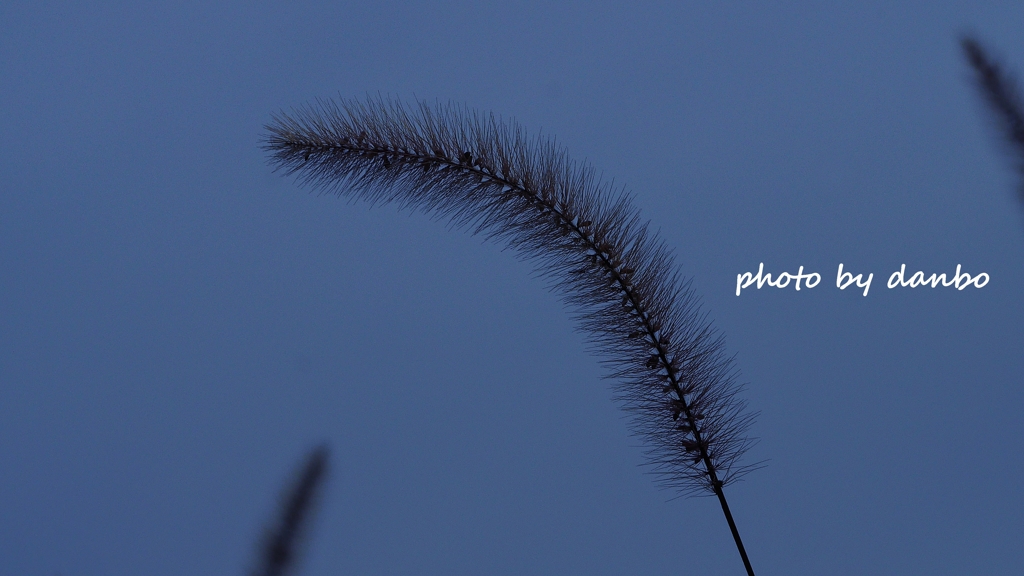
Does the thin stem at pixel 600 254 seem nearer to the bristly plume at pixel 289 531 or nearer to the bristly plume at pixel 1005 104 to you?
the bristly plume at pixel 289 531

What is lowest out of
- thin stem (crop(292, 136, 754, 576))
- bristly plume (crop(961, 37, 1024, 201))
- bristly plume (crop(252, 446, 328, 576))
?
bristly plume (crop(252, 446, 328, 576))

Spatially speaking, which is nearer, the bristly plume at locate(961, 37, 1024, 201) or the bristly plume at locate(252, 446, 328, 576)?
the bristly plume at locate(252, 446, 328, 576)

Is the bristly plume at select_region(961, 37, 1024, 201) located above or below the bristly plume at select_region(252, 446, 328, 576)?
above

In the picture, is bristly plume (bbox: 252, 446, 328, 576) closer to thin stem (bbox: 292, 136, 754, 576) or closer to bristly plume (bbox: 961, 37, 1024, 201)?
thin stem (bbox: 292, 136, 754, 576)

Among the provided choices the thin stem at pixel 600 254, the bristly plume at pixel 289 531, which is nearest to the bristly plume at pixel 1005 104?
the thin stem at pixel 600 254

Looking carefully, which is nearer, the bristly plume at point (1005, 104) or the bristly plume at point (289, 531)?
the bristly plume at point (289, 531)

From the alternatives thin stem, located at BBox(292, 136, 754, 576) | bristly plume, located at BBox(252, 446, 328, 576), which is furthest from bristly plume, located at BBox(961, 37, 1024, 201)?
bristly plume, located at BBox(252, 446, 328, 576)

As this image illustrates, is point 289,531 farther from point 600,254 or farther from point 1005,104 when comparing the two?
point 1005,104
